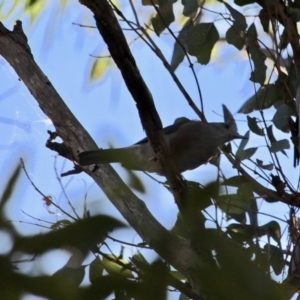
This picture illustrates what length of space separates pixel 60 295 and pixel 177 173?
1.32m

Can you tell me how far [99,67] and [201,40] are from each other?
503mm

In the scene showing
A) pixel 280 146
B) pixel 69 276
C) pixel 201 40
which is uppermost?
pixel 201 40

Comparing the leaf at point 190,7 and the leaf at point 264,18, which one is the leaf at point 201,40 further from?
the leaf at point 264,18

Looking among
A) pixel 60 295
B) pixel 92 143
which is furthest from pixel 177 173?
pixel 60 295

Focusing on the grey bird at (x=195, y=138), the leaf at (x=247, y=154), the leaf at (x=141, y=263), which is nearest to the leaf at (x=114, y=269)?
the leaf at (x=141, y=263)

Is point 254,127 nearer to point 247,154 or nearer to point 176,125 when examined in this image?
point 247,154

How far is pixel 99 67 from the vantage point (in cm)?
231

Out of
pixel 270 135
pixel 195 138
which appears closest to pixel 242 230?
pixel 270 135

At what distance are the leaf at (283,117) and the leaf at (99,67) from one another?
72 centimetres

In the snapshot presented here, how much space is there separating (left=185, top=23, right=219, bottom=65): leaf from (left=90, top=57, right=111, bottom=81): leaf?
379mm

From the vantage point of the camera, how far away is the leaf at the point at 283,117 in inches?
93.6

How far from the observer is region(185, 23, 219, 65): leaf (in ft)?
8.30

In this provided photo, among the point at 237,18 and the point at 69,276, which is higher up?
the point at 237,18

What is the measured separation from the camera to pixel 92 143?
2.03m
